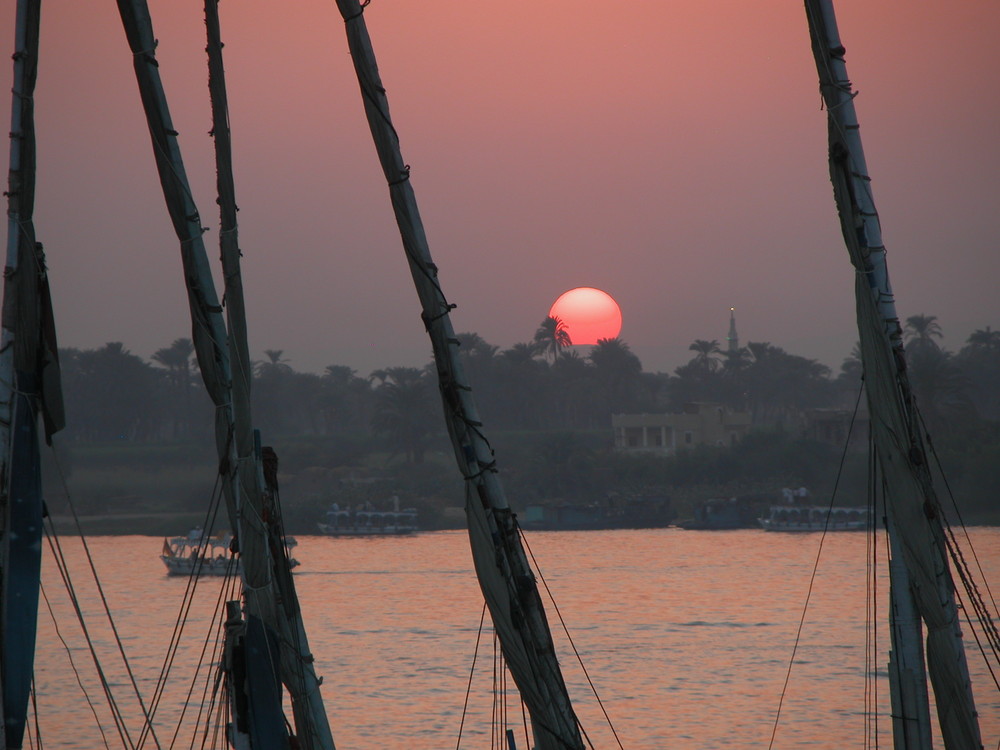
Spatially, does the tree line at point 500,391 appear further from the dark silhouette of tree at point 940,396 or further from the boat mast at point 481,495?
the boat mast at point 481,495

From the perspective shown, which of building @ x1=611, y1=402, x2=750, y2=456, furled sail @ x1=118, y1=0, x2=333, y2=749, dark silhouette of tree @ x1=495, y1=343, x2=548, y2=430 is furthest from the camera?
dark silhouette of tree @ x1=495, y1=343, x2=548, y2=430

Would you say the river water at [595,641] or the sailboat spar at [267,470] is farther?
the river water at [595,641]

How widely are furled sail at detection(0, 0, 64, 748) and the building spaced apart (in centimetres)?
13660

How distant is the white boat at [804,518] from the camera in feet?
419

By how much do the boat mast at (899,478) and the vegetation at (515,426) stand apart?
362 feet

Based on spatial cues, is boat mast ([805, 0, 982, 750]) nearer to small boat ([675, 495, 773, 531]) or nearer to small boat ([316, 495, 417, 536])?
small boat ([316, 495, 417, 536])

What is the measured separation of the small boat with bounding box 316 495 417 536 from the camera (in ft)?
447

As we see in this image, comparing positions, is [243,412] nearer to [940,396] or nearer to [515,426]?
[940,396]

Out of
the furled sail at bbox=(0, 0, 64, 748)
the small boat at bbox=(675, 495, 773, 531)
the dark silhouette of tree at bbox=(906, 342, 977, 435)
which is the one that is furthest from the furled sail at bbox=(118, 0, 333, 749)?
the small boat at bbox=(675, 495, 773, 531)

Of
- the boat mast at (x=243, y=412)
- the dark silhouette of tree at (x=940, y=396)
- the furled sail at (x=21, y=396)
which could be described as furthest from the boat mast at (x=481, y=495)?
the dark silhouette of tree at (x=940, y=396)

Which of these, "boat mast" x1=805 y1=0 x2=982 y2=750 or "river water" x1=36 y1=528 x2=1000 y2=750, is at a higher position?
"boat mast" x1=805 y1=0 x2=982 y2=750

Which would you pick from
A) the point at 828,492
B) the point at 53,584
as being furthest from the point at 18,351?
the point at 828,492

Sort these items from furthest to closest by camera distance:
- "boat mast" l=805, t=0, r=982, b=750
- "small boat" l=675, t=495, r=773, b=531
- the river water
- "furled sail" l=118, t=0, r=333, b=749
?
"small boat" l=675, t=495, r=773, b=531
the river water
"boat mast" l=805, t=0, r=982, b=750
"furled sail" l=118, t=0, r=333, b=749

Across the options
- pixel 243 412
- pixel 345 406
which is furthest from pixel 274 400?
pixel 243 412
